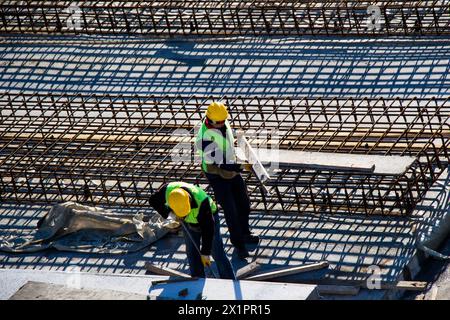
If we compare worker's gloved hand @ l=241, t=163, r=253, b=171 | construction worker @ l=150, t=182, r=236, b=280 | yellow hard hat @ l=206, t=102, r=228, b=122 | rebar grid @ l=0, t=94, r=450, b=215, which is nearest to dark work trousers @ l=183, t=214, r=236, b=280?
construction worker @ l=150, t=182, r=236, b=280

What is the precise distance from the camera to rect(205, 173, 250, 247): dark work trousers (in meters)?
18.7

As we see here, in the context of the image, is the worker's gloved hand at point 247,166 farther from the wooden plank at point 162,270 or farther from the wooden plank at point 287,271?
the wooden plank at point 162,270

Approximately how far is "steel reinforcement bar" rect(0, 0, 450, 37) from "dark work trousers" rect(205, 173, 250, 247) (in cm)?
799

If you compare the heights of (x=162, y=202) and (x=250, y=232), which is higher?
(x=162, y=202)

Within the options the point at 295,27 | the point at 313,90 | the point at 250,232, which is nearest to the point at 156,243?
the point at 250,232

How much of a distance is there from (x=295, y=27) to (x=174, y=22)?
112 inches

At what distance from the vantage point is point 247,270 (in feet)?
61.2

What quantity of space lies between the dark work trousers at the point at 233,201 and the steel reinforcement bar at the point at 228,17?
799 centimetres

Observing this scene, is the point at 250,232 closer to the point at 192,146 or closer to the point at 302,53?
the point at 192,146

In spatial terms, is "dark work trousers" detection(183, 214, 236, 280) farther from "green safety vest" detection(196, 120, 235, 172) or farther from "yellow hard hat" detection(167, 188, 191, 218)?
"green safety vest" detection(196, 120, 235, 172)

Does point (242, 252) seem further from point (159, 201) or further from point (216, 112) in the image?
point (216, 112)

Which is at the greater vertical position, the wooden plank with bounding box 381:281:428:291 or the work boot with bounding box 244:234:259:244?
the wooden plank with bounding box 381:281:428:291

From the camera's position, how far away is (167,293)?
1712 cm

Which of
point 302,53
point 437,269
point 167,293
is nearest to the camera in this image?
point 167,293
